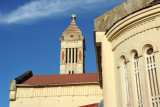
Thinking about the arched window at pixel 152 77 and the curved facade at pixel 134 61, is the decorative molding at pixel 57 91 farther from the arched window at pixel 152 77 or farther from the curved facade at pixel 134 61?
the arched window at pixel 152 77

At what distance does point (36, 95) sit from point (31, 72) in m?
7.33

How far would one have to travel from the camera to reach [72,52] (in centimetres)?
5850

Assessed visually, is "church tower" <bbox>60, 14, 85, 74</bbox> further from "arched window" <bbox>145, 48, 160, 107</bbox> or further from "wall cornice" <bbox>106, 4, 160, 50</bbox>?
"arched window" <bbox>145, 48, 160, 107</bbox>

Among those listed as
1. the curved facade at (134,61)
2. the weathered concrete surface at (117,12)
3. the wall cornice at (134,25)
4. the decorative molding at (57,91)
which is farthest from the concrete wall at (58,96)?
the wall cornice at (134,25)

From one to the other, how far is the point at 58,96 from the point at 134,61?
18.3 meters

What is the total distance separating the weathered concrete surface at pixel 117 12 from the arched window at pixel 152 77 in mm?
3106

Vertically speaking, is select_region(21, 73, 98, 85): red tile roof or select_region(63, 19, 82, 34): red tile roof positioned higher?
select_region(63, 19, 82, 34): red tile roof

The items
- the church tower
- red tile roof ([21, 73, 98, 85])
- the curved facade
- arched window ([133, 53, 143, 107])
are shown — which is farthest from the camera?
the church tower

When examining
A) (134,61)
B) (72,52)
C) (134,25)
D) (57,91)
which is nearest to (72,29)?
(72,52)

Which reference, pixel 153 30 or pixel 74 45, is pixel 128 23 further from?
pixel 74 45

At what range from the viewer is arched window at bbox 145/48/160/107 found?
8.78m

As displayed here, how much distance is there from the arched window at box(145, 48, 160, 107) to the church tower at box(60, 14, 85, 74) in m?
46.9

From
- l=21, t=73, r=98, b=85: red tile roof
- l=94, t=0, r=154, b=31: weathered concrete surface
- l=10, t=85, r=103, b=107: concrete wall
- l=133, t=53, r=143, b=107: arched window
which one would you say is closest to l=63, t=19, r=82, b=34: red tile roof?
l=21, t=73, r=98, b=85: red tile roof

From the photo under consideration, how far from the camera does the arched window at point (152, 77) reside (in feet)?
28.8
